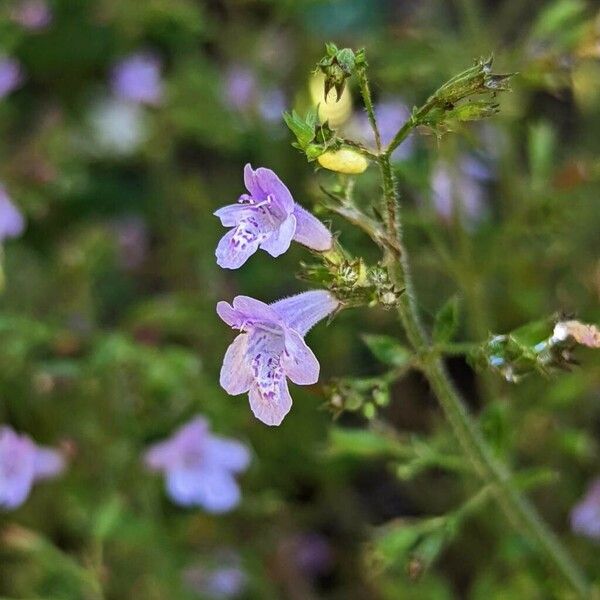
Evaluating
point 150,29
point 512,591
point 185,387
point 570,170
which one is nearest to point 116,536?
point 185,387

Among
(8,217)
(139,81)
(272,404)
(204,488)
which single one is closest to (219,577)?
(204,488)

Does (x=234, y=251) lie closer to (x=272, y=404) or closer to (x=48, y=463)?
(x=272, y=404)

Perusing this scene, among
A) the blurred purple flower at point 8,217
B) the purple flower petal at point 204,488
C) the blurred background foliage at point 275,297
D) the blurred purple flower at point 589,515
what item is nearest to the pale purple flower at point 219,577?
the blurred background foliage at point 275,297

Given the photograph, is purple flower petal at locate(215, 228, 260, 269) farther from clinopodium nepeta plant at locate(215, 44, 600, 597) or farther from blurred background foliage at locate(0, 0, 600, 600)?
blurred background foliage at locate(0, 0, 600, 600)

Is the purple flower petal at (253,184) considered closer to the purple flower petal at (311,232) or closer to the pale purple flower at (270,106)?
the purple flower petal at (311,232)

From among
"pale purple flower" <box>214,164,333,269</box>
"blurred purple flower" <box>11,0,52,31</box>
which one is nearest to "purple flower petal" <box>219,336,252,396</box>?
"pale purple flower" <box>214,164,333,269</box>

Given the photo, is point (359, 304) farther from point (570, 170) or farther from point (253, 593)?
point (253, 593)

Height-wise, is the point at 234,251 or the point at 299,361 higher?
the point at 234,251
